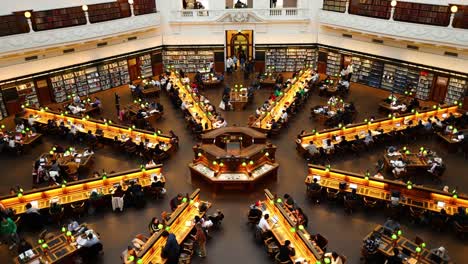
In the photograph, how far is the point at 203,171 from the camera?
1504cm

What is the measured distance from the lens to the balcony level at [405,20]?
62.4 ft

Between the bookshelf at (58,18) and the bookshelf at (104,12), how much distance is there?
19.7 inches

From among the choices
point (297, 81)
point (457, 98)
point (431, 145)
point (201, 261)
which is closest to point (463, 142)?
point (431, 145)

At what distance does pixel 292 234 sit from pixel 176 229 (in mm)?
3477

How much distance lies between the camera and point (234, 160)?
1481 centimetres

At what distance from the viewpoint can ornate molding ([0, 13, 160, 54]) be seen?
1934cm

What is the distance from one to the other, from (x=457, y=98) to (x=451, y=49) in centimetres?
266

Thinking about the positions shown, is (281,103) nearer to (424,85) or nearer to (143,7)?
(424,85)

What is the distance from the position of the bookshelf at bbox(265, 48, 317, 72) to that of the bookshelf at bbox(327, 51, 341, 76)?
1.04m

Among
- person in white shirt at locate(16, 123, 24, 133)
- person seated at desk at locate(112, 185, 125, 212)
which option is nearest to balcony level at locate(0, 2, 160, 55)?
person in white shirt at locate(16, 123, 24, 133)

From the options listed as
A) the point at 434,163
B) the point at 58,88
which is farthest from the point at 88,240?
the point at 58,88

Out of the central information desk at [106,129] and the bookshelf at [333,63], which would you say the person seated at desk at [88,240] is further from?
the bookshelf at [333,63]

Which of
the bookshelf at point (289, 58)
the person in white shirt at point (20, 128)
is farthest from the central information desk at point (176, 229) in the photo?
the bookshelf at point (289, 58)

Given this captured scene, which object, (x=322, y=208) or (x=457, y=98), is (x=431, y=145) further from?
(x=322, y=208)
